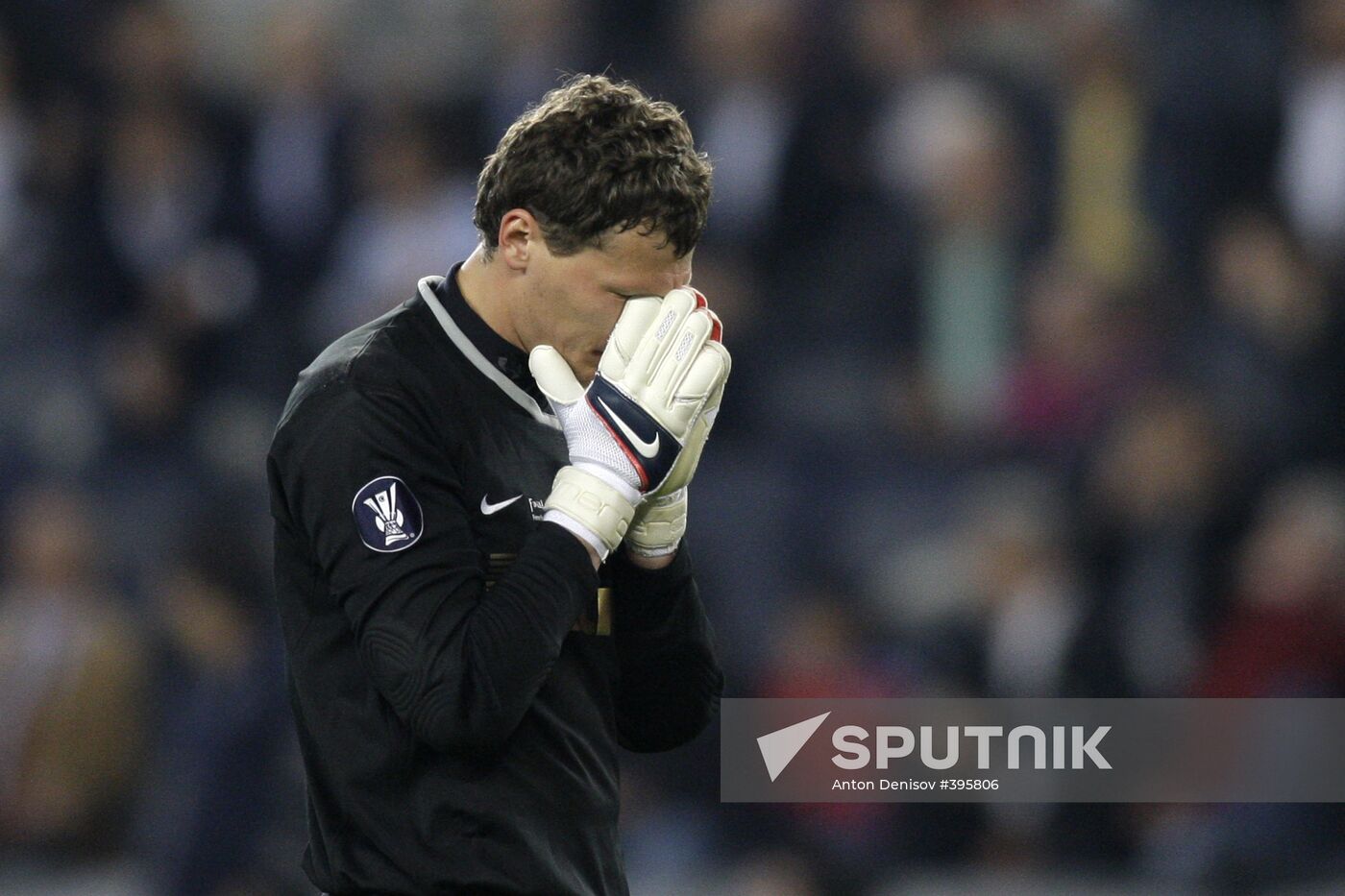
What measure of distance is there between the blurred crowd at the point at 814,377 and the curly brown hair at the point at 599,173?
271 centimetres

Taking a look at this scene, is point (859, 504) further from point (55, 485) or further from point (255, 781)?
point (55, 485)

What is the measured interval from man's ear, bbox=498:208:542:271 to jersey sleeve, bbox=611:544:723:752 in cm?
37

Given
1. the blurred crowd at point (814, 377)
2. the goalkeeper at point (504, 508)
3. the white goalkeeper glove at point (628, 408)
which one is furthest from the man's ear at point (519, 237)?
the blurred crowd at point (814, 377)

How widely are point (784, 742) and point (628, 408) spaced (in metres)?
2.63

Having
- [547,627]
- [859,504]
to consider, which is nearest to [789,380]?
[859,504]

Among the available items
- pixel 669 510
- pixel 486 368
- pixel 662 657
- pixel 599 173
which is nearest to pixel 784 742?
pixel 662 657

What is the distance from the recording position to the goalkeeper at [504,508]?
1.78m

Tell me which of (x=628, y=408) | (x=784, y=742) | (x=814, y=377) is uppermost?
(x=814, y=377)

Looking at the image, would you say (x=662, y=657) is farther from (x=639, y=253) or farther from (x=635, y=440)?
(x=639, y=253)

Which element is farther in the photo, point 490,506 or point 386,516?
point 490,506

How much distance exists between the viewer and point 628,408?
6.08 ft

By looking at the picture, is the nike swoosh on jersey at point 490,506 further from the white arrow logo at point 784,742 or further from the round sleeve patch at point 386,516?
Result: the white arrow logo at point 784,742

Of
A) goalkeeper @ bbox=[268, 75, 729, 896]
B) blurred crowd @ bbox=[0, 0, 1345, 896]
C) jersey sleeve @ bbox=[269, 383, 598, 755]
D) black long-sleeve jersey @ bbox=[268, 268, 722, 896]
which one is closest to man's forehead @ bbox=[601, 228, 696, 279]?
goalkeeper @ bbox=[268, 75, 729, 896]

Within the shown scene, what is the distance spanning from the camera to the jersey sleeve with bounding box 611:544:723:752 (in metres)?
2.09
